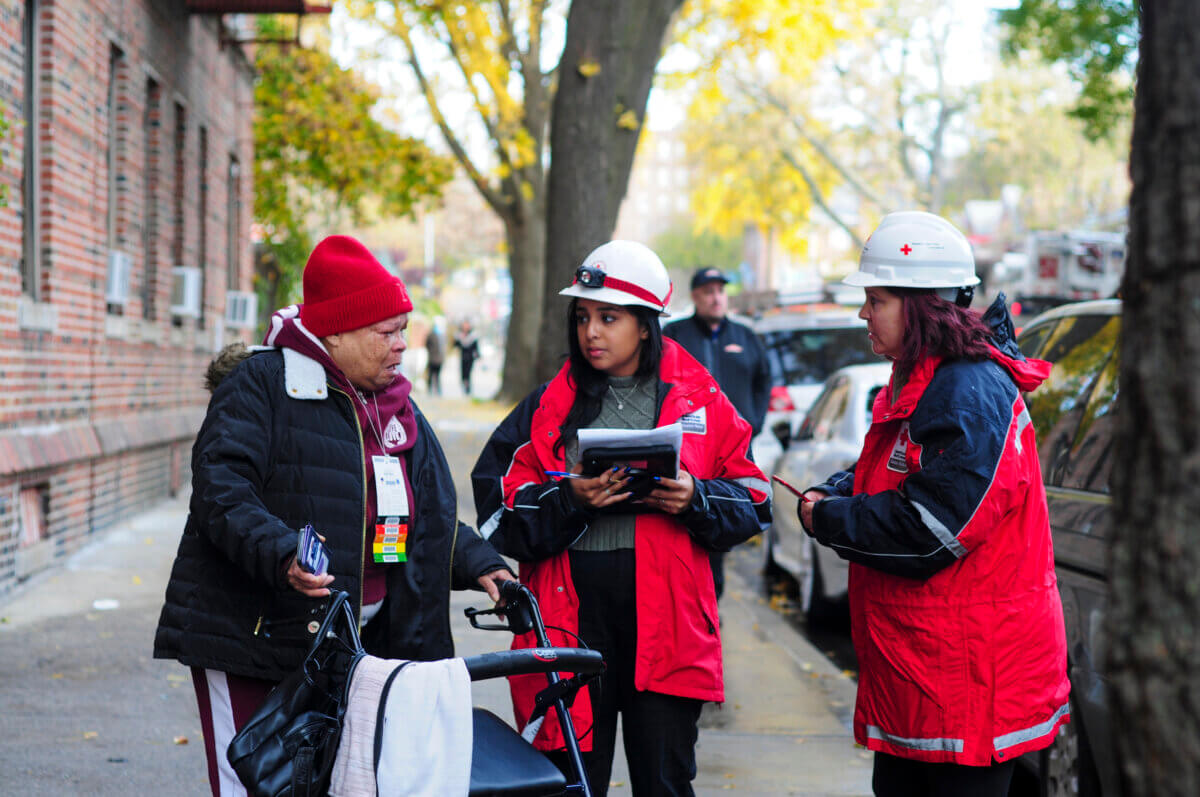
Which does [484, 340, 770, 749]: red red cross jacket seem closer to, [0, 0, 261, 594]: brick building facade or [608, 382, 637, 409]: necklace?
[608, 382, 637, 409]: necklace

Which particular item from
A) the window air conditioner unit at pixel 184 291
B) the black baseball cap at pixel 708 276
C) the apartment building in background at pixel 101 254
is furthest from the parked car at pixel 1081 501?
the window air conditioner unit at pixel 184 291

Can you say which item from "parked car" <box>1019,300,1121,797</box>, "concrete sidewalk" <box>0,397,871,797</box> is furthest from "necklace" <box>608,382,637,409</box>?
"concrete sidewalk" <box>0,397,871,797</box>

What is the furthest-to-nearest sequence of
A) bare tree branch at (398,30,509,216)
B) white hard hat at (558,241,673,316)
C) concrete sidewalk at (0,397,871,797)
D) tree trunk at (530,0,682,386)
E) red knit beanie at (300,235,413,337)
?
bare tree branch at (398,30,509,216) < tree trunk at (530,0,682,386) < concrete sidewalk at (0,397,871,797) < white hard hat at (558,241,673,316) < red knit beanie at (300,235,413,337)

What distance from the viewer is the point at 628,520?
376cm

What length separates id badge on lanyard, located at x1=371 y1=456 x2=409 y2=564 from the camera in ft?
11.5

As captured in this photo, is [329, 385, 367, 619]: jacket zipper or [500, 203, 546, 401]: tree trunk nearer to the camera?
[329, 385, 367, 619]: jacket zipper

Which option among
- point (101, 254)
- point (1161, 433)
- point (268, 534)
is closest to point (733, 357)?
point (101, 254)

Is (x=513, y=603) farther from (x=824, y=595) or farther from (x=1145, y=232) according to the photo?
(x=824, y=595)

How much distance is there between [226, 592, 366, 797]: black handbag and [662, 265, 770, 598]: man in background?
19.7 feet

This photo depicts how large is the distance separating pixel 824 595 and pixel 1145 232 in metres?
7.39

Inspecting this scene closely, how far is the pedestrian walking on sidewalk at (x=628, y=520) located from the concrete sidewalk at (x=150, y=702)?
2083mm

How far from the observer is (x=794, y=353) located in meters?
13.0

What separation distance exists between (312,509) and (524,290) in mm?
24812

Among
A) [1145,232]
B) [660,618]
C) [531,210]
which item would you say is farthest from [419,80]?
[1145,232]
